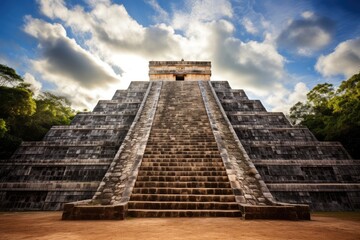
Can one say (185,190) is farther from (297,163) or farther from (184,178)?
(297,163)

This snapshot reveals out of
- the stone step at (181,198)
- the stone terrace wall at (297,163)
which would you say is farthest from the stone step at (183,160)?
the stone terrace wall at (297,163)

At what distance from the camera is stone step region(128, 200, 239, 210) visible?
5.28 metres

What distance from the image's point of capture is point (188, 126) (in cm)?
1011

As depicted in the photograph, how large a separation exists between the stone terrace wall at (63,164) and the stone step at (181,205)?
2.67m

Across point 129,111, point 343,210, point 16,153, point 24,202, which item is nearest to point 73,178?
point 24,202

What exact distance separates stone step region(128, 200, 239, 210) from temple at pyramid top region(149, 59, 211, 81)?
1519 cm

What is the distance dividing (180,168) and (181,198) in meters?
1.41

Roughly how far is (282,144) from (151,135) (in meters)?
5.78

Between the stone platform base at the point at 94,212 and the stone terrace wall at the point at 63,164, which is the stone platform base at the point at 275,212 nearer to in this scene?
the stone platform base at the point at 94,212

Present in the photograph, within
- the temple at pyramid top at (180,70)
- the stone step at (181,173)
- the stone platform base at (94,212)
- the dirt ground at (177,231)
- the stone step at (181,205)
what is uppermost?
the temple at pyramid top at (180,70)

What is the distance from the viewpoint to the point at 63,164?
811cm

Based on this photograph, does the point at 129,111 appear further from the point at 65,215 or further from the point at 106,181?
the point at 65,215

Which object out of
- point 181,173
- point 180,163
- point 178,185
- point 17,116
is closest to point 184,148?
point 180,163

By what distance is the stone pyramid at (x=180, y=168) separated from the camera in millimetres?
5352
